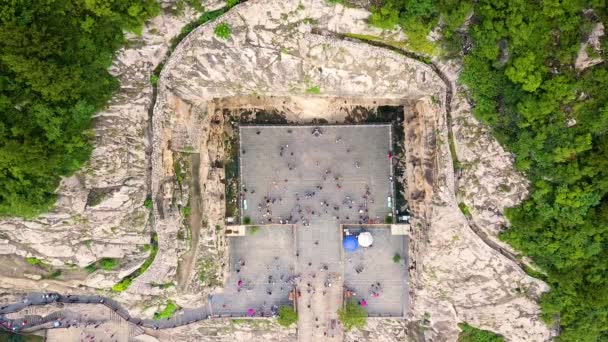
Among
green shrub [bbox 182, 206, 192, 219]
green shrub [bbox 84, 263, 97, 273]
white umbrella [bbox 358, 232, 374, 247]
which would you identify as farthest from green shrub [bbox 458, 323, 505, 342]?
green shrub [bbox 84, 263, 97, 273]

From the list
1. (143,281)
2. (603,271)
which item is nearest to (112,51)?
(143,281)

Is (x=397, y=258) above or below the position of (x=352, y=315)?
above

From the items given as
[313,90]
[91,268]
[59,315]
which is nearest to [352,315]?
[313,90]

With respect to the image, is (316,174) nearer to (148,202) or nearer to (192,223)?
(192,223)

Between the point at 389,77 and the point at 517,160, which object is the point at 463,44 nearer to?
→ the point at 389,77

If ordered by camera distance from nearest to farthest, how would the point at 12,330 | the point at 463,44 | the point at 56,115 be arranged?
the point at 56,115 < the point at 463,44 < the point at 12,330

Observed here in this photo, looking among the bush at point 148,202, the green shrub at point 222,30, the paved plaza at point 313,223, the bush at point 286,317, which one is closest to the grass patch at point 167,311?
the paved plaza at point 313,223
